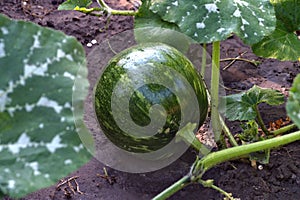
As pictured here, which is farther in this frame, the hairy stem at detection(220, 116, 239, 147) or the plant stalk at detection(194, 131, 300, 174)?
the hairy stem at detection(220, 116, 239, 147)

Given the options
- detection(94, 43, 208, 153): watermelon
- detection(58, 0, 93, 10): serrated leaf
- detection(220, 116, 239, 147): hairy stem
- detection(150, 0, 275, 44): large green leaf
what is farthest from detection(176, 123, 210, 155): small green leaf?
detection(58, 0, 93, 10): serrated leaf

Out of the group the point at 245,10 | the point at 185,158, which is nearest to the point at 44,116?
the point at 245,10

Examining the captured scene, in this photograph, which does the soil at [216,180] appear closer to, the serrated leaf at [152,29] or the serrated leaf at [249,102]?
the serrated leaf at [249,102]

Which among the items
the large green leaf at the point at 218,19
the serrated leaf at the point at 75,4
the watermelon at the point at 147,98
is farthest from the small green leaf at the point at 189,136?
the serrated leaf at the point at 75,4

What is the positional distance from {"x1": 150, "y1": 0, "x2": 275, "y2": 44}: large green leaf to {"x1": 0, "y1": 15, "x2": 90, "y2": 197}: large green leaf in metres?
0.63

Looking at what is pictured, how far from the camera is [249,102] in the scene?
188cm

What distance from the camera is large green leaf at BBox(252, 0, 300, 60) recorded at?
6.24 feet

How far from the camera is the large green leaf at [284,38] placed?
190 cm

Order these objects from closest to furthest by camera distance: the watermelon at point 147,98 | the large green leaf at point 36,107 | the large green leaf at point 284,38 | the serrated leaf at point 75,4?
1. the large green leaf at point 36,107
2. the watermelon at point 147,98
3. the large green leaf at point 284,38
4. the serrated leaf at point 75,4

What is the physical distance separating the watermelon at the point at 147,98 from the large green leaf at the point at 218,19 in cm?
18

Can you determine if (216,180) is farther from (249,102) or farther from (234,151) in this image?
(234,151)

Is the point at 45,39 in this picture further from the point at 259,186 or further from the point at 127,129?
the point at 259,186

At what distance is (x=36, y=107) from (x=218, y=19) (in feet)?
2.51

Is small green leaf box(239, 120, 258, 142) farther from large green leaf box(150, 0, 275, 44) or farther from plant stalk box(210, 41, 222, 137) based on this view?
large green leaf box(150, 0, 275, 44)
